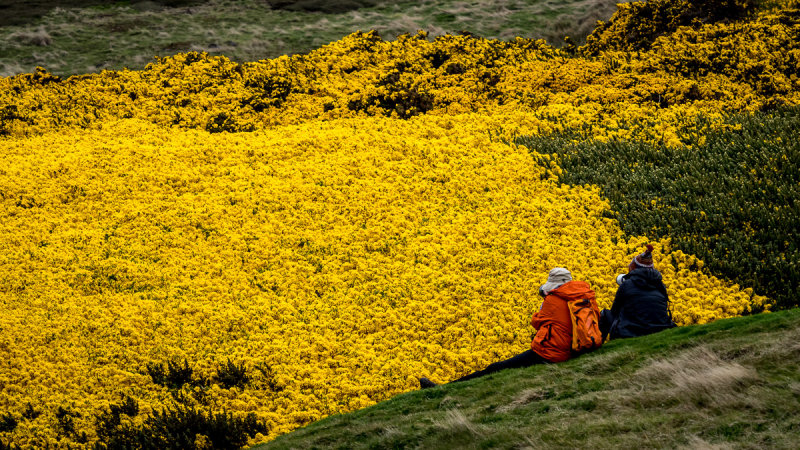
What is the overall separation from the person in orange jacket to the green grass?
2138cm

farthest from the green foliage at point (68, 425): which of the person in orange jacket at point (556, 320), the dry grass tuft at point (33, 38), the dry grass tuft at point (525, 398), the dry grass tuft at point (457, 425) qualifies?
the dry grass tuft at point (33, 38)

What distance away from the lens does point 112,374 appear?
12094mm

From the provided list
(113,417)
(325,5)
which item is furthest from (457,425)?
(325,5)

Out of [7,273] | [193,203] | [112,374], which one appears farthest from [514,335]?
[7,273]

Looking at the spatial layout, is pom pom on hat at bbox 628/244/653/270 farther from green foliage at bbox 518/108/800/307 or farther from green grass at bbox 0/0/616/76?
green grass at bbox 0/0/616/76

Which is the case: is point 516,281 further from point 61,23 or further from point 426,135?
point 61,23

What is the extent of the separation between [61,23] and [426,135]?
24500 mm

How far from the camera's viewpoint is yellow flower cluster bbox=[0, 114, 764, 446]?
12.1 m

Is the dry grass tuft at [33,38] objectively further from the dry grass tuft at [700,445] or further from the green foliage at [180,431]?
the dry grass tuft at [700,445]

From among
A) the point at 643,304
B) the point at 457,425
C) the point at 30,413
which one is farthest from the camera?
the point at 30,413

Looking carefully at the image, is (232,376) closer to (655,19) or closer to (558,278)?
(558,278)

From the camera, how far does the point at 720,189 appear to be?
52.7 ft

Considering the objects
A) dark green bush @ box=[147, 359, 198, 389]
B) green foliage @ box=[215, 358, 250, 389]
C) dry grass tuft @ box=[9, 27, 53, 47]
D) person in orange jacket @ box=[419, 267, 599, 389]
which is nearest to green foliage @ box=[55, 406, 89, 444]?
dark green bush @ box=[147, 359, 198, 389]

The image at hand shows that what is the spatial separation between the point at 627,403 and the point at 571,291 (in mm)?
2550
